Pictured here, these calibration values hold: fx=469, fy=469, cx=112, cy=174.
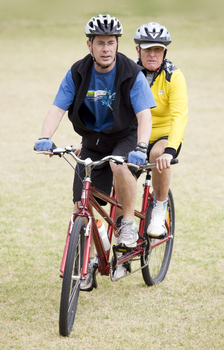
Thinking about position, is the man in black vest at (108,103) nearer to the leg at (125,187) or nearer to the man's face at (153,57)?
the leg at (125,187)

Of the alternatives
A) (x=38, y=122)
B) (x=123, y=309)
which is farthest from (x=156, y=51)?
(x=38, y=122)

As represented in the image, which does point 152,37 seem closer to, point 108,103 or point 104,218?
point 108,103

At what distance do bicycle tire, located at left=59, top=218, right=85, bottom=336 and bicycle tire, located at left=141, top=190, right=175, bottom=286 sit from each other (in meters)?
1.05

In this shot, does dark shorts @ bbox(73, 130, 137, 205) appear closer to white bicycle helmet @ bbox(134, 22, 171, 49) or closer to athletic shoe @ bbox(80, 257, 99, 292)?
athletic shoe @ bbox(80, 257, 99, 292)

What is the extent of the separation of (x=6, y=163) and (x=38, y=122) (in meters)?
4.96

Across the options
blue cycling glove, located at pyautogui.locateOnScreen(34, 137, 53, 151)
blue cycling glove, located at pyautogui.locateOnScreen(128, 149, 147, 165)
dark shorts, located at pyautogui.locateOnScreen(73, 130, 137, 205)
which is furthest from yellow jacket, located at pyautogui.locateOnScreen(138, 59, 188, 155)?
blue cycling glove, located at pyautogui.locateOnScreen(34, 137, 53, 151)

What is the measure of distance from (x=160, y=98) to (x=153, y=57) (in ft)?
1.41

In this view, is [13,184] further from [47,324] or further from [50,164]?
[47,324]

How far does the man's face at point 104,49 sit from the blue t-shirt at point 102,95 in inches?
6.0

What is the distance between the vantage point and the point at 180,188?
8.74m

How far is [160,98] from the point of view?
4781 millimetres

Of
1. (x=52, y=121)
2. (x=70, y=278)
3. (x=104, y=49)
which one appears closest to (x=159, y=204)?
(x=52, y=121)

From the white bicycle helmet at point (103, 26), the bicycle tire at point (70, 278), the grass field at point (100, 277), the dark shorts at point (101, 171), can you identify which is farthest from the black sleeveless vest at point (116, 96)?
the bicycle tire at point (70, 278)

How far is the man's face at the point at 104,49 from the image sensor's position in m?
3.96
